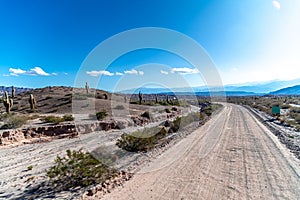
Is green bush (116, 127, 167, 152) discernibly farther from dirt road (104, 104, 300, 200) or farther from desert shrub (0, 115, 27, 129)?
desert shrub (0, 115, 27, 129)

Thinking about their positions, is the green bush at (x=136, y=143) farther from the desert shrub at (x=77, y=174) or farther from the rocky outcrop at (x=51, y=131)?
the rocky outcrop at (x=51, y=131)

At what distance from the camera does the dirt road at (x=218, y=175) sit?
25.5 feet

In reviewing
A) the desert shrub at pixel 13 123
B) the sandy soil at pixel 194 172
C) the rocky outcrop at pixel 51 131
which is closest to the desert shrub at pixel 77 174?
the sandy soil at pixel 194 172

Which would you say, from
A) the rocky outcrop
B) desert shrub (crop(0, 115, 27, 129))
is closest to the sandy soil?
the rocky outcrop

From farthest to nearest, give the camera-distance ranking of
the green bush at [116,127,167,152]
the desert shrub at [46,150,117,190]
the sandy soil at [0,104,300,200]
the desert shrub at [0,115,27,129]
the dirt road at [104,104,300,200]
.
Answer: the desert shrub at [0,115,27,129], the green bush at [116,127,167,152], the desert shrub at [46,150,117,190], the sandy soil at [0,104,300,200], the dirt road at [104,104,300,200]

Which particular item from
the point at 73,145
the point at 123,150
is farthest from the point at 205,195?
the point at 73,145

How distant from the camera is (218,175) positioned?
945 cm

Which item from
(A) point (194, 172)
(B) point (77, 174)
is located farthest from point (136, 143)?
(B) point (77, 174)

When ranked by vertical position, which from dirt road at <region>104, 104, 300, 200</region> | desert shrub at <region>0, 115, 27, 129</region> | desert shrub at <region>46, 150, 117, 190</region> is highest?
desert shrub at <region>0, 115, 27, 129</region>

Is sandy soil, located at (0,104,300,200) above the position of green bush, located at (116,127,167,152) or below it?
below

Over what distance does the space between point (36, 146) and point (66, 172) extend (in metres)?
9.61

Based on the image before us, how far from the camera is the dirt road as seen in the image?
7.77 metres

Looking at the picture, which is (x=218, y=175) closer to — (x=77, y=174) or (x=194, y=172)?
(x=194, y=172)

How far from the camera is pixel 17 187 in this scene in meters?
9.16
